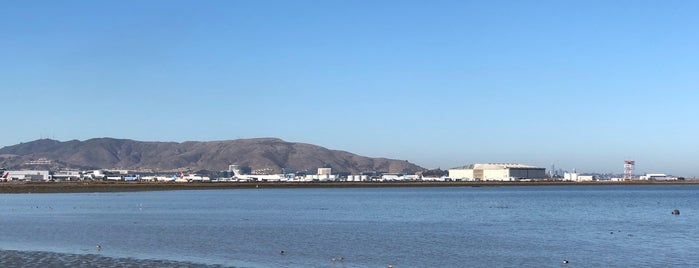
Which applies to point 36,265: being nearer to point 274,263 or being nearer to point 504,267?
point 274,263

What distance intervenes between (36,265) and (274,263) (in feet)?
31.1

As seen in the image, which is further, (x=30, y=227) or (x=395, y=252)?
(x=30, y=227)

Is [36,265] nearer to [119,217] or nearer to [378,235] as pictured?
[378,235]

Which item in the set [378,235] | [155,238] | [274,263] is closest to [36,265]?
[274,263]

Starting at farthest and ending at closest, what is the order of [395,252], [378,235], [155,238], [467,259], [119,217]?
[119,217]
[378,235]
[155,238]
[395,252]
[467,259]

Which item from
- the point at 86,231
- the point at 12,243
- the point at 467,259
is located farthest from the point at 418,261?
the point at 86,231

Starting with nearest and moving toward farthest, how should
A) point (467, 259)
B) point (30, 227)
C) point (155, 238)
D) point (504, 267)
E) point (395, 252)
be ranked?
point (504, 267), point (467, 259), point (395, 252), point (155, 238), point (30, 227)

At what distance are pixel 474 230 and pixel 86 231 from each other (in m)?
24.8

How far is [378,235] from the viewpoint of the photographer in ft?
156

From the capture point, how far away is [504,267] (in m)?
33.0

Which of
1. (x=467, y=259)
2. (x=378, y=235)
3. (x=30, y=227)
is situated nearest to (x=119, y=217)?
(x=30, y=227)

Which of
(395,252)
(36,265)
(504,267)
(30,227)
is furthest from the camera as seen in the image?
(30,227)

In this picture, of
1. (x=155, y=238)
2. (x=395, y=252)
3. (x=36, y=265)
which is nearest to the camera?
(x=36, y=265)

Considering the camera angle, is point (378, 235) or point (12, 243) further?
point (378, 235)
